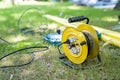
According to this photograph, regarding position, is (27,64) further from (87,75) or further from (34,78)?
(87,75)

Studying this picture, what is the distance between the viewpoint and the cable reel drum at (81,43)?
7.44 ft

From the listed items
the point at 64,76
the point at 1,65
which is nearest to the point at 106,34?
the point at 64,76

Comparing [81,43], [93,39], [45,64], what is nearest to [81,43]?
[81,43]

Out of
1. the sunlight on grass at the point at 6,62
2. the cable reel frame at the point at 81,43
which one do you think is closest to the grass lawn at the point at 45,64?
the sunlight on grass at the point at 6,62

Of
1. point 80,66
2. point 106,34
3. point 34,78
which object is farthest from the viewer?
point 106,34

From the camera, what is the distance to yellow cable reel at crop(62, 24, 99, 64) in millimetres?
2268

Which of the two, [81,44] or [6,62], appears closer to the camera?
[81,44]

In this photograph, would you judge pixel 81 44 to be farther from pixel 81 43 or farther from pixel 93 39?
pixel 93 39

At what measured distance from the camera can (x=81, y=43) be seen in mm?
2236

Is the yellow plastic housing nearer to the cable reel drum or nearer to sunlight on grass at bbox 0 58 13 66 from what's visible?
the cable reel drum

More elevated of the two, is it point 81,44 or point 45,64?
point 81,44

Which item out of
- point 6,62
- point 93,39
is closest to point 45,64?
point 6,62

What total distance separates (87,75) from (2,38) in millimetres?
1647

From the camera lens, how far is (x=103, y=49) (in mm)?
2900
